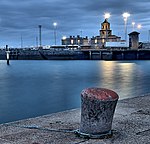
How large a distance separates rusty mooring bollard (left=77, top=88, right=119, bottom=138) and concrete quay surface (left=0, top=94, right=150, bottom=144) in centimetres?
19

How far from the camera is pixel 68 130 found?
7074mm

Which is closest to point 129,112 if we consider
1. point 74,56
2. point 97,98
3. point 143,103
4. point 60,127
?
point 143,103

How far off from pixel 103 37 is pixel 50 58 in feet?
153

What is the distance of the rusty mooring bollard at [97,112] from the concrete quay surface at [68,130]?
0.63 feet

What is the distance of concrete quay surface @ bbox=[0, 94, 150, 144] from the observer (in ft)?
20.3

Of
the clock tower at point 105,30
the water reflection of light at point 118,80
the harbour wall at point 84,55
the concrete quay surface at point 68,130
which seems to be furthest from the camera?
the clock tower at point 105,30

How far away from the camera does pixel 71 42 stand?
194750 mm

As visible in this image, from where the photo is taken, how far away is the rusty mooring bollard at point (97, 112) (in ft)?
20.3

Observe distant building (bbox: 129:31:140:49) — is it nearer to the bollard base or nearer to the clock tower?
the clock tower

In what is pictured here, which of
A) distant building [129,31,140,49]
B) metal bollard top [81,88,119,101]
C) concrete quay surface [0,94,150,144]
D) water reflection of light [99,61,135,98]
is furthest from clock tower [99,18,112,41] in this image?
metal bollard top [81,88,119,101]

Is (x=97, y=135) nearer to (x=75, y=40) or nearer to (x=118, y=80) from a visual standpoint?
(x=118, y=80)

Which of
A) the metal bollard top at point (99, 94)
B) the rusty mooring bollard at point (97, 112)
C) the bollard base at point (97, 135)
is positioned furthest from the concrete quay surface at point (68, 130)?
the metal bollard top at point (99, 94)

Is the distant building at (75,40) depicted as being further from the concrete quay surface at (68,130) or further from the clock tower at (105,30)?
the concrete quay surface at (68,130)

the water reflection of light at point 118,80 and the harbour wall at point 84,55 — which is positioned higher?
the harbour wall at point 84,55
